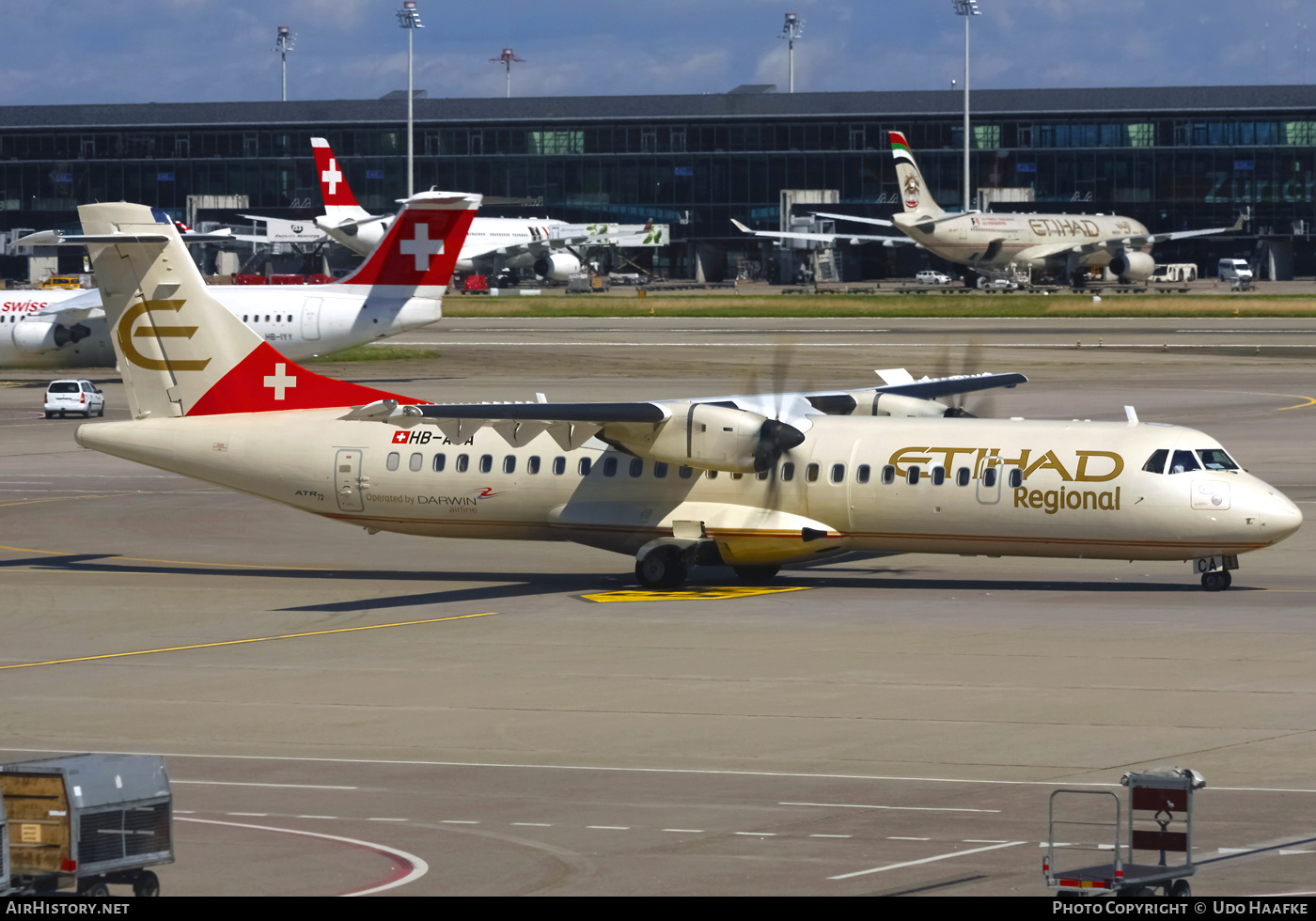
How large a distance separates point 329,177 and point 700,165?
67405mm

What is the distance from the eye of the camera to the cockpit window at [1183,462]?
2803 cm

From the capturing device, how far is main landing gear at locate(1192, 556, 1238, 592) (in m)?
28.7

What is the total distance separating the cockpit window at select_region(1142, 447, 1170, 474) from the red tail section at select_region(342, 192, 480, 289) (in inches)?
1295

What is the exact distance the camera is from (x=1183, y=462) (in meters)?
28.1

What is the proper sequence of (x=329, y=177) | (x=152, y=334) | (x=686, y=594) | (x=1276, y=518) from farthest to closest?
(x=329, y=177)
(x=152, y=334)
(x=686, y=594)
(x=1276, y=518)

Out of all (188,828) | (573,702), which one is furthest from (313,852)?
(573,702)

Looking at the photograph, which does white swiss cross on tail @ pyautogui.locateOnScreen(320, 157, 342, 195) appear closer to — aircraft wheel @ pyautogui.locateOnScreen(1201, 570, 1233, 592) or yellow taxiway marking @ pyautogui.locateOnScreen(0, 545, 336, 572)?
yellow taxiway marking @ pyautogui.locateOnScreen(0, 545, 336, 572)

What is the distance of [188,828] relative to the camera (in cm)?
1462

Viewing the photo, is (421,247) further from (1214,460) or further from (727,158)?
(727,158)

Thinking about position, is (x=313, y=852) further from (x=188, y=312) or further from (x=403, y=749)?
(x=188, y=312)

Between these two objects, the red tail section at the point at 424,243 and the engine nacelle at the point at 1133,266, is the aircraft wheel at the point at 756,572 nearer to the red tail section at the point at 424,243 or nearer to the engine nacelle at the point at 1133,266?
the red tail section at the point at 424,243

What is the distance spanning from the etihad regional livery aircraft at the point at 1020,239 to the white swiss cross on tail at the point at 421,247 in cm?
6655

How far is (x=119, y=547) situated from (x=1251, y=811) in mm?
26631

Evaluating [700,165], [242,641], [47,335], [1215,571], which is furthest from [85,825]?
[700,165]
